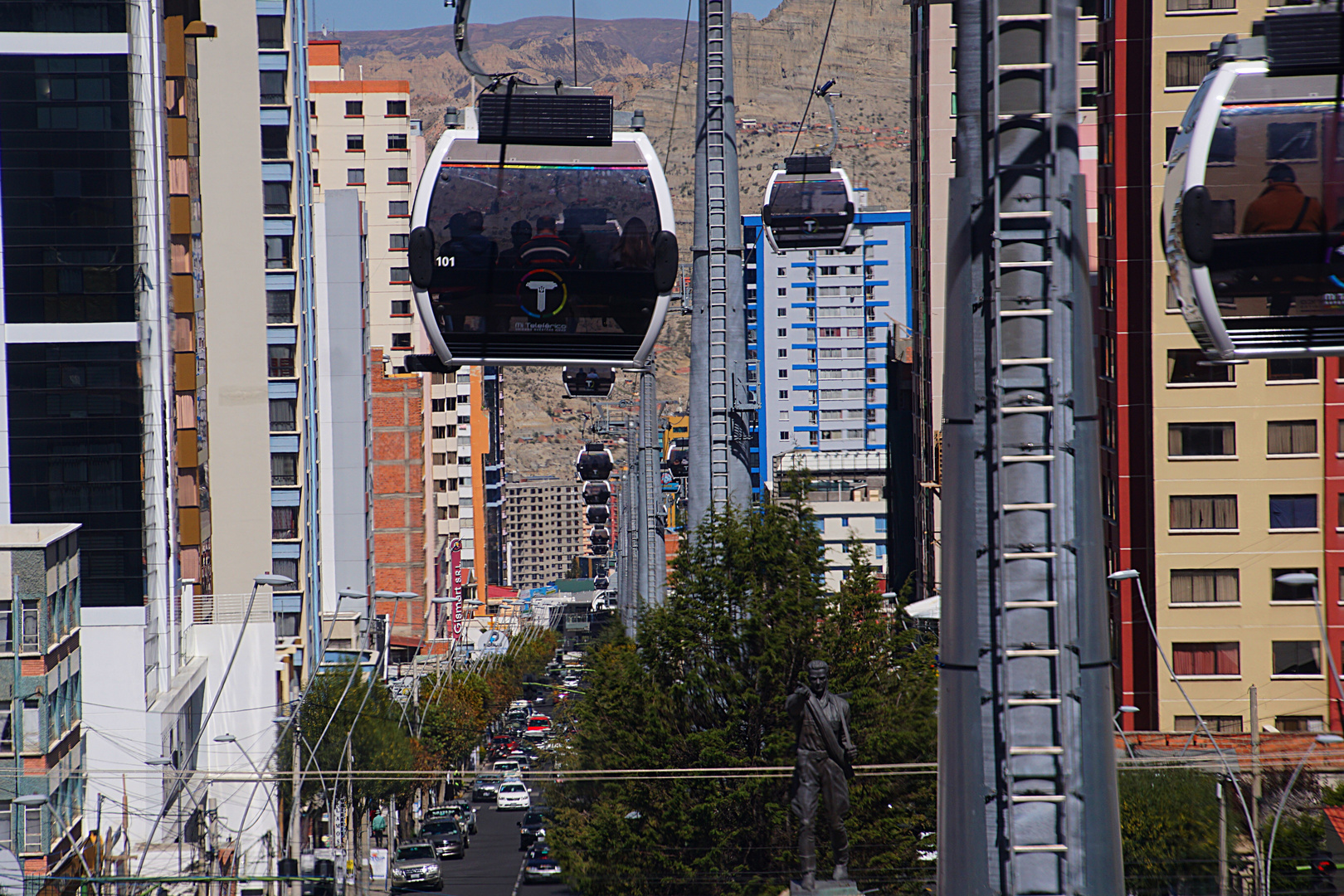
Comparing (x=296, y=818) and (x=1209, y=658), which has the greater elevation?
(x=1209, y=658)

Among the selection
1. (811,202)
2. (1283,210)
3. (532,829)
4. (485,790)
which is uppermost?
(811,202)

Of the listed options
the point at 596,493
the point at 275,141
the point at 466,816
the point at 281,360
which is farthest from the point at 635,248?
the point at 596,493

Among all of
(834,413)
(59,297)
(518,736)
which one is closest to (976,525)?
(59,297)

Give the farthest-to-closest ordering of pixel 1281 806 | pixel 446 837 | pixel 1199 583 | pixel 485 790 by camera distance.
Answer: pixel 485 790 < pixel 446 837 < pixel 1199 583 < pixel 1281 806

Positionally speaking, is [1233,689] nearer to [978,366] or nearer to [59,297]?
[59,297]

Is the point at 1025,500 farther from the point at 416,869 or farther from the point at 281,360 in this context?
the point at 281,360

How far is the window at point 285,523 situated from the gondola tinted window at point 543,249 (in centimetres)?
5763

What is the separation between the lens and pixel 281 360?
68000 millimetres

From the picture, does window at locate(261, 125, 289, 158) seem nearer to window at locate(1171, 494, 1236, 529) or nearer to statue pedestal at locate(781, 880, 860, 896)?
window at locate(1171, 494, 1236, 529)

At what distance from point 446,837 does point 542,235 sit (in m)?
40.1

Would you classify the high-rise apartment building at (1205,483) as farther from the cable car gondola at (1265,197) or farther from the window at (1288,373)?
the cable car gondola at (1265,197)

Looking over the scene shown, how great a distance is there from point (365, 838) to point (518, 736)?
1579 inches

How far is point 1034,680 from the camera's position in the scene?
22.6ft

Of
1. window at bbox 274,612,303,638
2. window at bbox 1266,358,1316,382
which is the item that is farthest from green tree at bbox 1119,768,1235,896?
window at bbox 274,612,303,638
